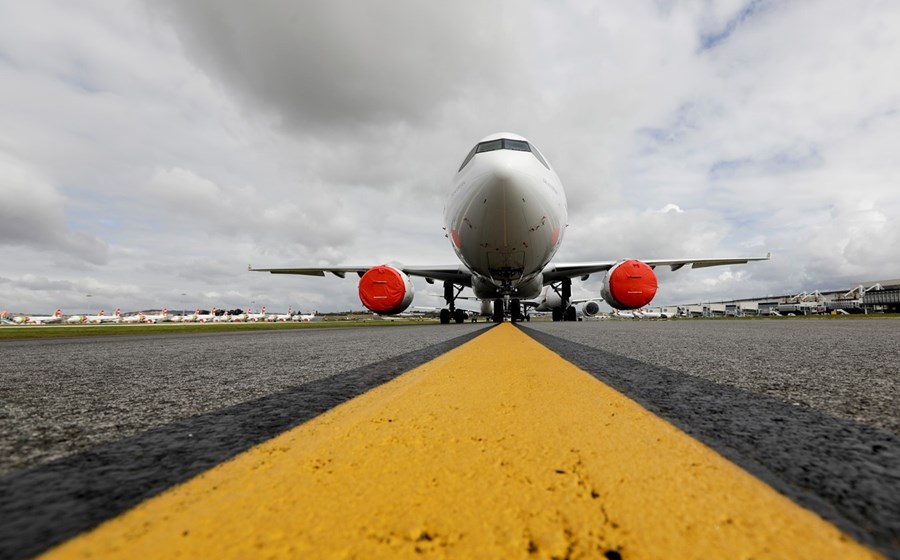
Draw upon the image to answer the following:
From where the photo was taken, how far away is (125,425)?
1.33 metres

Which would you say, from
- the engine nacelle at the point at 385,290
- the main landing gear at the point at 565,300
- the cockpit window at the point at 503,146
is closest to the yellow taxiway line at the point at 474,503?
the cockpit window at the point at 503,146

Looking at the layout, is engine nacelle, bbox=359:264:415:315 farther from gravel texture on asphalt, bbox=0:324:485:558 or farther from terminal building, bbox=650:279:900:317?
terminal building, bbox=650:279:900:317

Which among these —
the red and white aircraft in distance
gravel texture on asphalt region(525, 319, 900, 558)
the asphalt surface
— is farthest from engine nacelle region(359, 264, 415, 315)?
gravel texture on asphalt region(525, 319, 900, 558)

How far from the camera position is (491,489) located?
756 mm

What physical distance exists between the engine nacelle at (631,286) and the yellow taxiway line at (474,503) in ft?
37.8

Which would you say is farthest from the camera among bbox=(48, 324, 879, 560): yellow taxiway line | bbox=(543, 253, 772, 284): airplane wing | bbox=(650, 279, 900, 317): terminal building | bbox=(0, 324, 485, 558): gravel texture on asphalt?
bbox=(650, 279, 900, 317): terminal building

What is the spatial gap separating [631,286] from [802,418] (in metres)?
11.3

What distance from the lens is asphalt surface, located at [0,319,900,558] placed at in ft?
2.39

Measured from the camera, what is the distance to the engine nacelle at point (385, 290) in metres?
12.6

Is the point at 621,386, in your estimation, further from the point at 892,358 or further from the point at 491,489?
the point at 892,358

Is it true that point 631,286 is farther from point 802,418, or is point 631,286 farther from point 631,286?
point 802,418

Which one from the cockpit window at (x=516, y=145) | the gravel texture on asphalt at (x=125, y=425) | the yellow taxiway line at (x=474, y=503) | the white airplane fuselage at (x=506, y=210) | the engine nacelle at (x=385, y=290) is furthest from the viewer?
the engine nacelle at (x=385, y=290)

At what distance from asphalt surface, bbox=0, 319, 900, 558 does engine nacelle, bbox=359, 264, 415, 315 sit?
9605 millimetres

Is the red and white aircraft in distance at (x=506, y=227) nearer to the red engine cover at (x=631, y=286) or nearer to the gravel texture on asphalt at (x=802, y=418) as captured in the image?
the red engine cover at (x=631, y=286)
